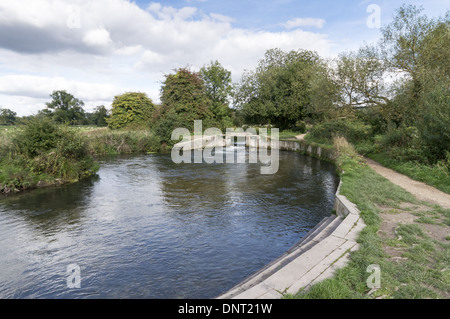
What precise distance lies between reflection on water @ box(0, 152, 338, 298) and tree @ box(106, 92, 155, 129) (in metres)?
24.7

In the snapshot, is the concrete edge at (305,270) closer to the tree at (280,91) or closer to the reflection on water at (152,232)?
the reflection on water at (152,232)

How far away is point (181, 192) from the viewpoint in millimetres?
10391

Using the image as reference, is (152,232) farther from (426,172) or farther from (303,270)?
(426,172)

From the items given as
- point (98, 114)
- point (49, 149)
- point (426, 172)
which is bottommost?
point (426, 172)

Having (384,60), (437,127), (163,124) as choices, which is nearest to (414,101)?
(384,60)

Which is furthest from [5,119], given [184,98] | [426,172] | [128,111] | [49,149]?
[426,172]

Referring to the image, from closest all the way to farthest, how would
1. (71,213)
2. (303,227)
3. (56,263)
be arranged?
1. (56,263)
2. (303,227)
3. (71,213)

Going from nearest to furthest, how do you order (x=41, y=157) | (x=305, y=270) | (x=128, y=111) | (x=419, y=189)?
1. (x=305, y=270)
2. (x=419, y=189)
3. (x=41, y=157)
4. (x=128, y=111)

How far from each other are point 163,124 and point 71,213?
1769 cm

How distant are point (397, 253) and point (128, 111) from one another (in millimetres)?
35949

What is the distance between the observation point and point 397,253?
4188 millimetres
